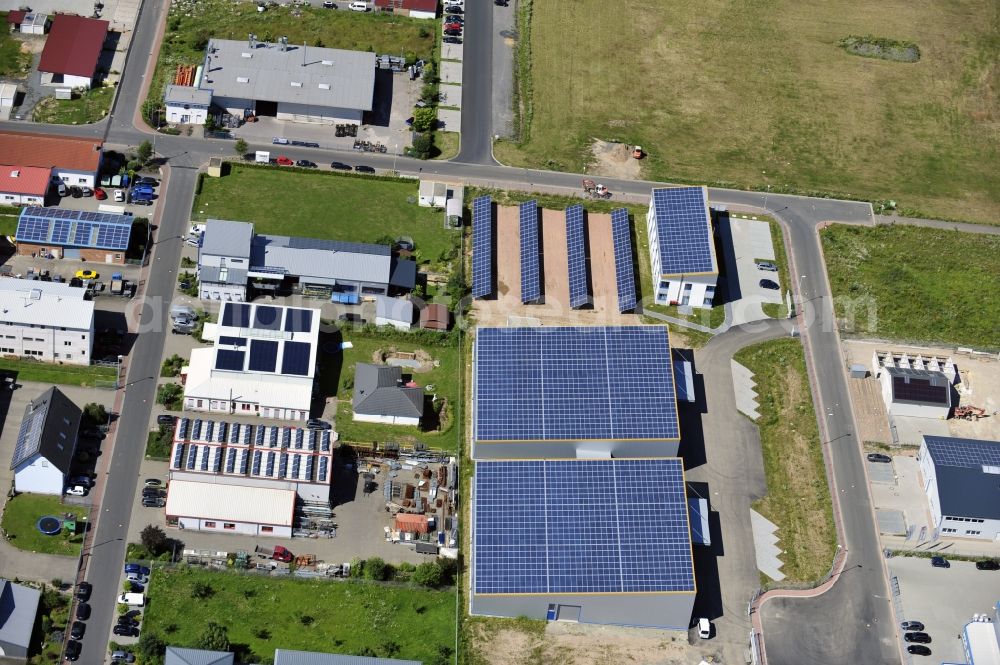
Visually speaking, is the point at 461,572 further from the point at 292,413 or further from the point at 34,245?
the point at 34,245

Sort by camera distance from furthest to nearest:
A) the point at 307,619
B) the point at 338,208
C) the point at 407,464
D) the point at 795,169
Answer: the point at 795,169 < the point at 338,208 < the point at 407,464 < the point at 307,619

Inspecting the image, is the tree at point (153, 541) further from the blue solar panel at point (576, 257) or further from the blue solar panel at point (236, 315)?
the blue solar panel at point (576, 257)

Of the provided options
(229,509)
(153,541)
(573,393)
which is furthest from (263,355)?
(573,393)

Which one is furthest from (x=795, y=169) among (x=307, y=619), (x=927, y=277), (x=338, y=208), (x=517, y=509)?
(x=307, y=619)

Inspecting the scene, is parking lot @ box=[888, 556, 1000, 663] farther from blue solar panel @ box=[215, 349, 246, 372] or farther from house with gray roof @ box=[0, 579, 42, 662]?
house with gray roof @ box=[0, 579, 42, 662]

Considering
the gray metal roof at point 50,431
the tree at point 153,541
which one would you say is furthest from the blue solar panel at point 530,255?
the gray metal roof at point 50,431

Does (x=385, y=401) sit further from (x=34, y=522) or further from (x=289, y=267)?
(x=34, y=522)

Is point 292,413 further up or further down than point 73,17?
further down
